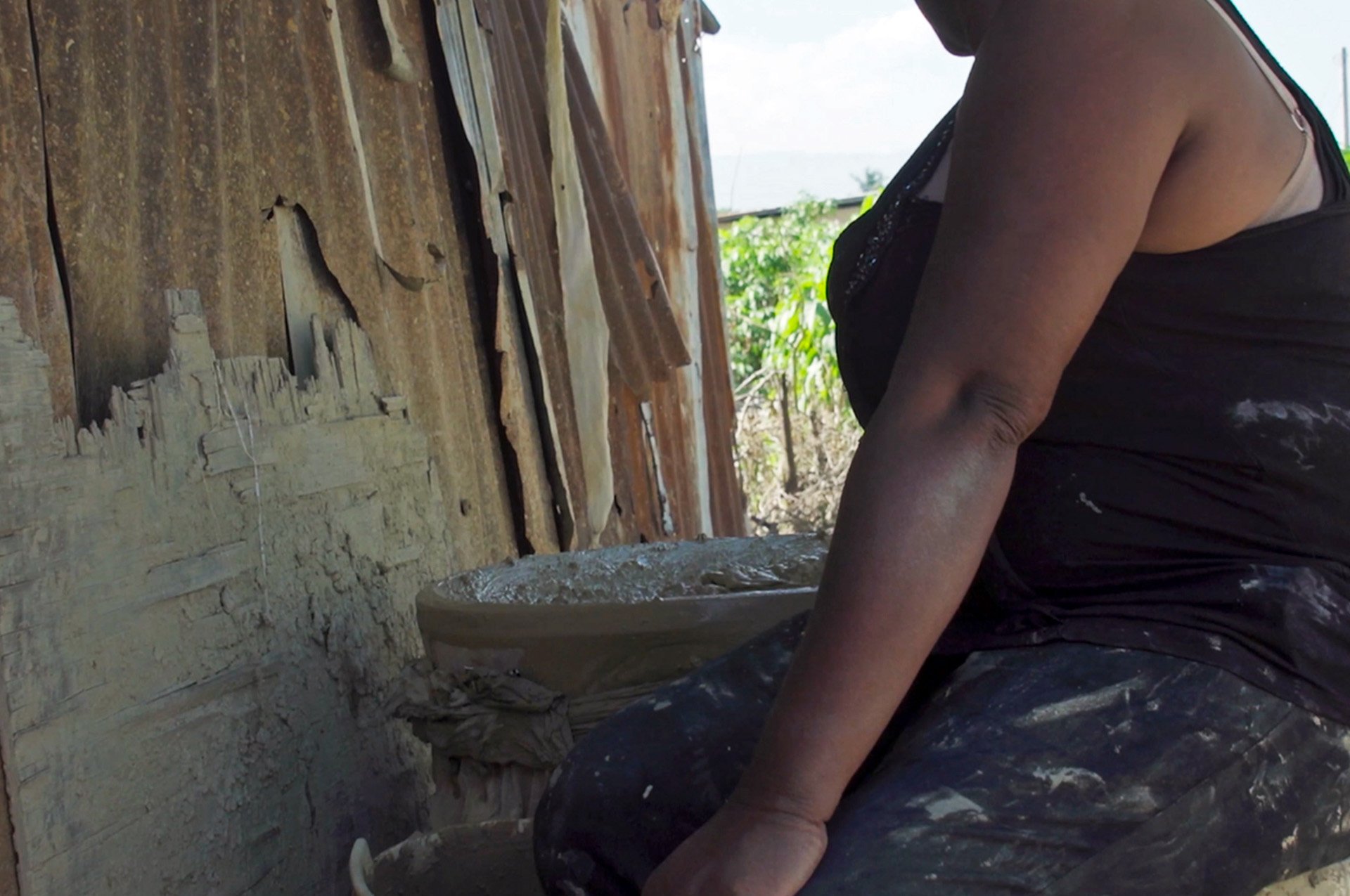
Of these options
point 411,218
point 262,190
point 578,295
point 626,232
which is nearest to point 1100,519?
point 262,190

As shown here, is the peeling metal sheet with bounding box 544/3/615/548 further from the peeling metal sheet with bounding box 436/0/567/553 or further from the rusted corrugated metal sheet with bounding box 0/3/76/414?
the rusted corrugated metal sheet with bounding box 0/3/76/414

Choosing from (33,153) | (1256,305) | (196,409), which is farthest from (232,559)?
(1256,305)

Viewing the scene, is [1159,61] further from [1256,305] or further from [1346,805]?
[1346,805]

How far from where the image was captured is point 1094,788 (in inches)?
40.1

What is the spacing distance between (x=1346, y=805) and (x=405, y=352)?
6.65 feet

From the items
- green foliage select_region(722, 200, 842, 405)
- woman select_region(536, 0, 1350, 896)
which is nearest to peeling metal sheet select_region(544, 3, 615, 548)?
woman select_region(536, 0, 1350, 896)

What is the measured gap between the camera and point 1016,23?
1090 millimetres

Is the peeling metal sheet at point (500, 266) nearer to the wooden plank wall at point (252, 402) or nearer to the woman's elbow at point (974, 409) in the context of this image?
the wooden plank wall at point (252, 402)

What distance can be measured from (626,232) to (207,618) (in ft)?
6.68

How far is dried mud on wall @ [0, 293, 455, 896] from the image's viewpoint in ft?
5.75

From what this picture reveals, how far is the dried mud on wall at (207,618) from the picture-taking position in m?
1.75

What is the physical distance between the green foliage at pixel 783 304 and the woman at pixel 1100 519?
20.4 ft

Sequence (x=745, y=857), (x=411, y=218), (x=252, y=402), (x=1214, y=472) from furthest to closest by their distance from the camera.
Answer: (x=411, y=218) → (x=252, y=402) → (x=1214, y=472) → (x=745, y=857)

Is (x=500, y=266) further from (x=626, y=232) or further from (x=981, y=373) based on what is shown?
(x=981, y=373)
